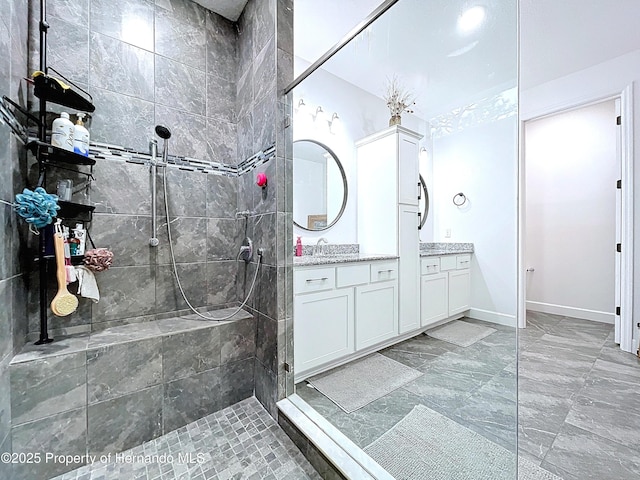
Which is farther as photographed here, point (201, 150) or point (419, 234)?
point (419, 234)

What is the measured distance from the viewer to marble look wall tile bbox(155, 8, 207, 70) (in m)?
1.78

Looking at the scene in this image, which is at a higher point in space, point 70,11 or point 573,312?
point 70,11

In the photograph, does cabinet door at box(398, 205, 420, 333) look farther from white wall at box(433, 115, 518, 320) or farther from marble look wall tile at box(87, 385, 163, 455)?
marble look wall tile at box(87, 385, 163, 455)

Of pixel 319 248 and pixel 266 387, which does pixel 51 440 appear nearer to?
pixel 266 387

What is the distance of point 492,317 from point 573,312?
284 centimetres

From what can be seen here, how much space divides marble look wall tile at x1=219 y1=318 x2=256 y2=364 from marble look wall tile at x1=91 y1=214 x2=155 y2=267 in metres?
0.72

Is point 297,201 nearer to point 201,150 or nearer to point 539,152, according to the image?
point 201,150

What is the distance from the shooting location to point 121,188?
165 cm

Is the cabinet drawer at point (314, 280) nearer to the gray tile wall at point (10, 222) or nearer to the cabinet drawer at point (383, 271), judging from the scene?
the cabinet drawer at point (383, 271)

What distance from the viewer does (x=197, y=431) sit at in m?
1.43

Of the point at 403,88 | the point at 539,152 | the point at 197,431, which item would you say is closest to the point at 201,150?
the point at 197,431

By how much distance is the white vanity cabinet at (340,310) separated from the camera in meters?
1.79

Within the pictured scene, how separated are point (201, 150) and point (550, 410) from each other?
2.92 metres

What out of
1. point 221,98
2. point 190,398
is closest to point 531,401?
point 190,398
